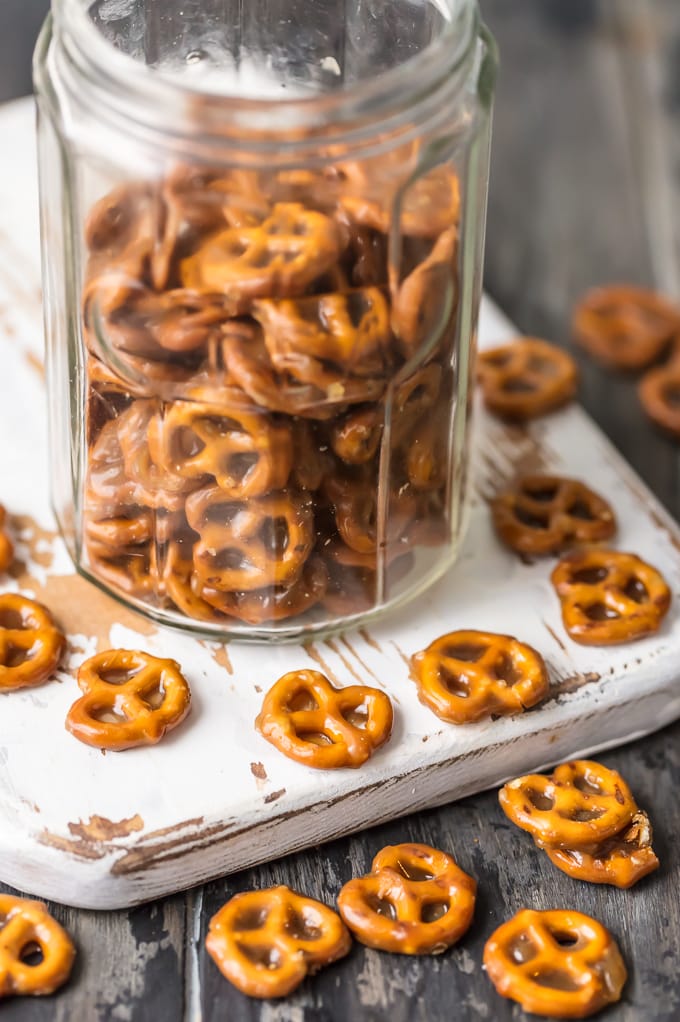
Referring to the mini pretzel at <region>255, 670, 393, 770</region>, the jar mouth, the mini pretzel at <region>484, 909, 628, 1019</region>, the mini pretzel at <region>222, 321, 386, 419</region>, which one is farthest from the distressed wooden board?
the jar mouth

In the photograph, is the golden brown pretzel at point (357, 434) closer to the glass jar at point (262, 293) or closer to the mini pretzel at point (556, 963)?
the glass jar at point (262, 293)

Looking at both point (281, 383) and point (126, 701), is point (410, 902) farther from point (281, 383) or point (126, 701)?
→ point (281, 383)

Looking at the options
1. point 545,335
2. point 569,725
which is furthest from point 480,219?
point 545,335

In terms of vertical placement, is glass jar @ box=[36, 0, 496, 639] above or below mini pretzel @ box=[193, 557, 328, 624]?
above

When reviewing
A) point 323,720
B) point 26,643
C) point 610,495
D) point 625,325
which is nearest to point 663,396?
point 625,325

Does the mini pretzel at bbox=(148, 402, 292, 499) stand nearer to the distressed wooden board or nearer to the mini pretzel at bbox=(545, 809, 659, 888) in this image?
the distressed wooden board

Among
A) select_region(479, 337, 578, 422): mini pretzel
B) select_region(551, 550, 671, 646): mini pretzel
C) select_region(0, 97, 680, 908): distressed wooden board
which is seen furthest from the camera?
select_region(479, 337, 578, 422): mini pretzel

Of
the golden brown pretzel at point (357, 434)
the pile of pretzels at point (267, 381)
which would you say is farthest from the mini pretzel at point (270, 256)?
the golden brown pretzel at point (357, 434)
